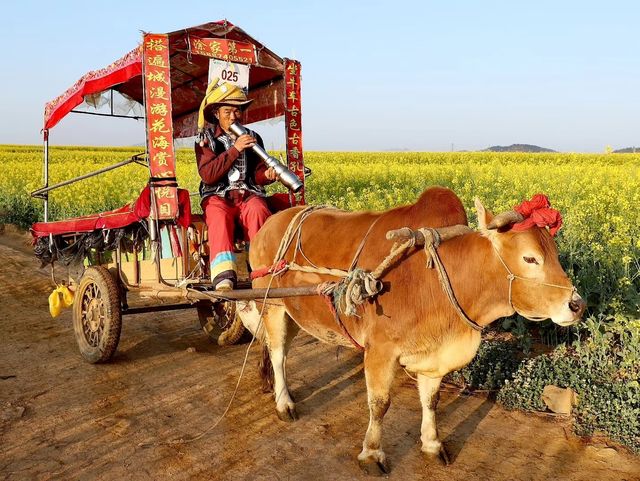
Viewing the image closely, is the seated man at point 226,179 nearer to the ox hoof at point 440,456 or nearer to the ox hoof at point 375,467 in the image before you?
the ox hoof at point 375,467

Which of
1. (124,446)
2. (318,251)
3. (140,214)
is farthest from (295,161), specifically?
(124,446)

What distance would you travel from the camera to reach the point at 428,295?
3.47m

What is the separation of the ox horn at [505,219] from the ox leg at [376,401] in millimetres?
1025

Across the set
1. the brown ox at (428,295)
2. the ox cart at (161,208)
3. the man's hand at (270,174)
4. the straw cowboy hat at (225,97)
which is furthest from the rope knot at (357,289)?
the straw cowboy hat at (225,97)

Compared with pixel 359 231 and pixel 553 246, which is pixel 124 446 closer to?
pixel 359 231

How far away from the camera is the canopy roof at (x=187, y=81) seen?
5.34 meters

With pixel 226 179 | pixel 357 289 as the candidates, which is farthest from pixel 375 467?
pixel 226 179

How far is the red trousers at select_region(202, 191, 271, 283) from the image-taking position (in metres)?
4.86

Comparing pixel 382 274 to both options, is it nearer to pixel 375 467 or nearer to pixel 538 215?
pixel 538 215

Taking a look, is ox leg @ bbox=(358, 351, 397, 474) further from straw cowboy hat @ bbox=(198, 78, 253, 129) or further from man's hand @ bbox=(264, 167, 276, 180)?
straw cowboy hat @ bbox=(198, 78, 253, 129)

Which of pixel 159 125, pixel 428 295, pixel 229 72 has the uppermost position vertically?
pixel 229 72

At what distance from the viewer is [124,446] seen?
4.11 meters

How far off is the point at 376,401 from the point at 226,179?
8.40 ft

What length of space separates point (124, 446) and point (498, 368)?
9.91ft
